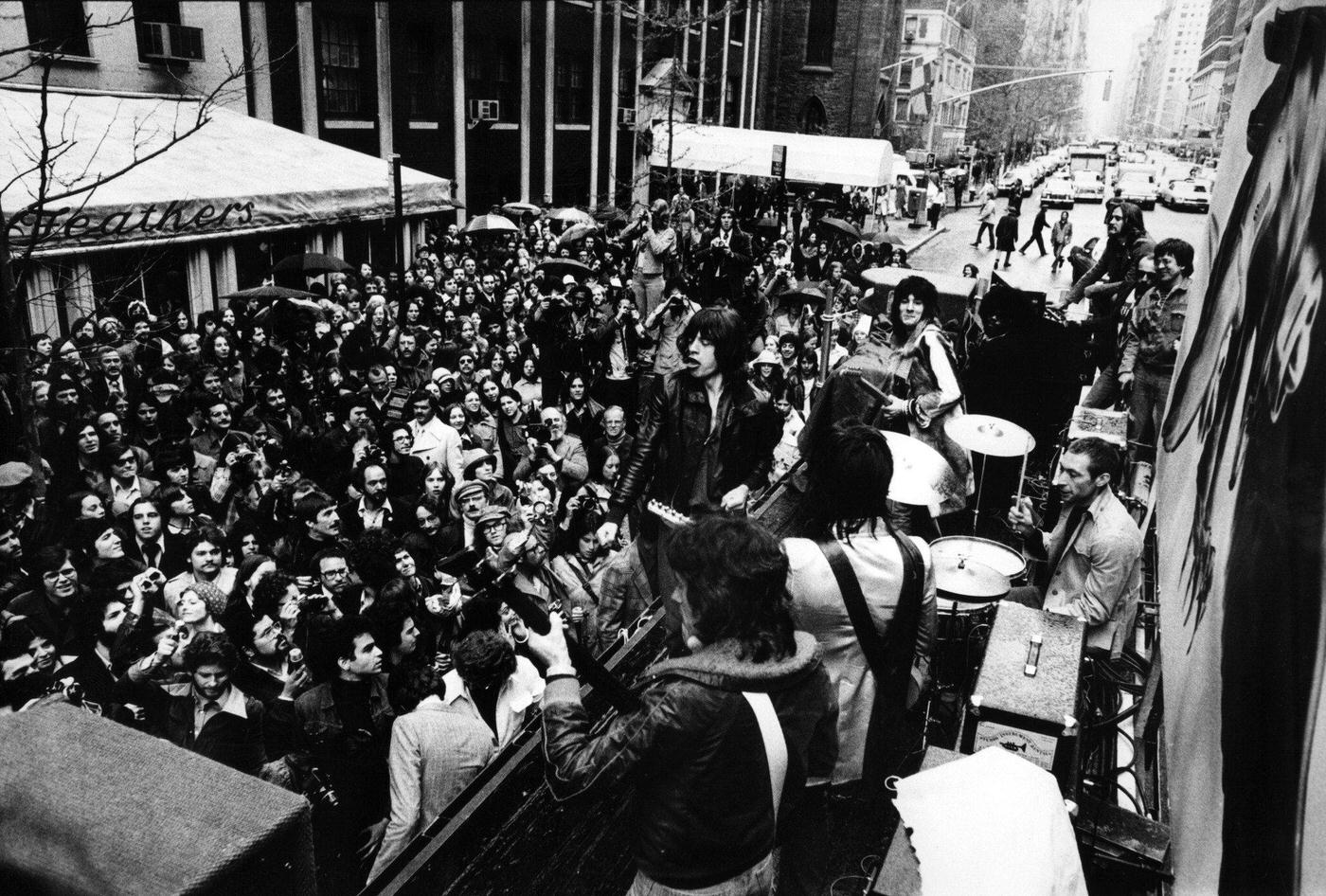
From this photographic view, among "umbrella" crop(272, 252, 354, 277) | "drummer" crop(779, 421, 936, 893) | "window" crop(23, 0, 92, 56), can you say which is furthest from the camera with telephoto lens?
"window" crop(23, 0, 92, 56)

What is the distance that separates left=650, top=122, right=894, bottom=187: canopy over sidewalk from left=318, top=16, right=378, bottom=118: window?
931 cm

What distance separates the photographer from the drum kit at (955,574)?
4477 millimetres

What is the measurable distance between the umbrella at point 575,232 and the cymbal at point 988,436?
535 inches

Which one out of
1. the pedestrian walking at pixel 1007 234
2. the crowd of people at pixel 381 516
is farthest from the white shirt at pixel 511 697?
the pedestrian walking at pixel 1007 234

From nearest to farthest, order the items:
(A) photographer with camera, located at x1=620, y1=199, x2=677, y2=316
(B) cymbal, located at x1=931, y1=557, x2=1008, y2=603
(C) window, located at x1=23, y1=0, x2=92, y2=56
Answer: (B) cymbal, located at x1=931, y1=557, x2=1008, y2=603, (C) window, located at x1=23, y1=0, x2=92, y2=56, (A) photographer with camera, located at x1=620, y1=199, x2=677, y2=316

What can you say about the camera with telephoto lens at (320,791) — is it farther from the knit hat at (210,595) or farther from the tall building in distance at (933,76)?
the tall building in distance at (933,76)

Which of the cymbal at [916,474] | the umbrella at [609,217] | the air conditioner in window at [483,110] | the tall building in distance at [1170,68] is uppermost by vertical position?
the tall building in distance at [1170,68]

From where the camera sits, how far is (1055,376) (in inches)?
345

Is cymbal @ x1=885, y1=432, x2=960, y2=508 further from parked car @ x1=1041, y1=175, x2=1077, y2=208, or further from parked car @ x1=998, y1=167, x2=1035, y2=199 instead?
parked car @ x1=998, y1=167, x2=1035, y2=199

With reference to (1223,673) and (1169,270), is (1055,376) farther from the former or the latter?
(1223,673)

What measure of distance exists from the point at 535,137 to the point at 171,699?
23.6 metres

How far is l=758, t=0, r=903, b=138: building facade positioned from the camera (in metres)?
44.2

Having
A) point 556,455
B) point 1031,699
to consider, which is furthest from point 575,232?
point 1031,699

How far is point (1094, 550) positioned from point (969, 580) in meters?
0.62
